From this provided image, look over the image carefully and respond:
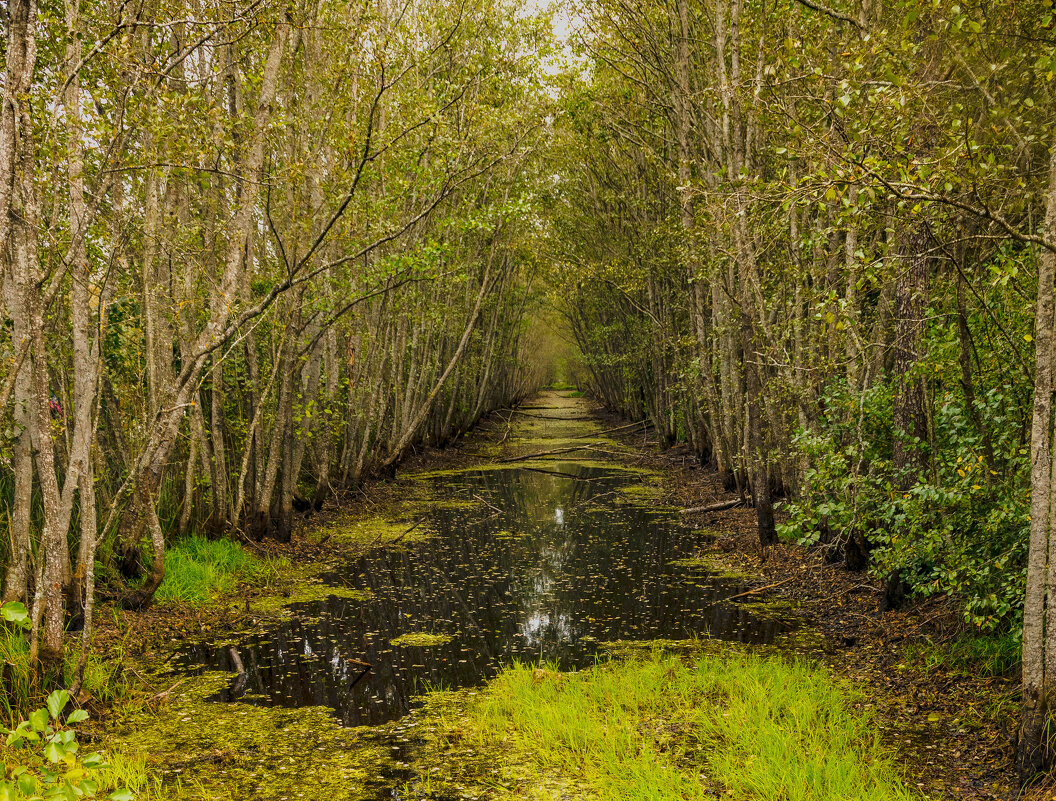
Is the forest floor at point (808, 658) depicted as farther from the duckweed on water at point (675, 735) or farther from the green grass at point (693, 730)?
the green grass at point (693, 730)

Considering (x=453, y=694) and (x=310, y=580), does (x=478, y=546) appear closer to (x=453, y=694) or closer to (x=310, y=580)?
(x=310, y=580)

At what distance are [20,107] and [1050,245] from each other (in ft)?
21.5

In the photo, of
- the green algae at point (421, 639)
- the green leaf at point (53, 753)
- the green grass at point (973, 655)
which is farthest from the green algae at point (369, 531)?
the green leaf at point (53, 753)

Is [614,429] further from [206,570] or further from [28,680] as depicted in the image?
[28,680]

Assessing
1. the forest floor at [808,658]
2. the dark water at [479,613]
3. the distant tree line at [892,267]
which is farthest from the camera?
the dark water at [479,613]

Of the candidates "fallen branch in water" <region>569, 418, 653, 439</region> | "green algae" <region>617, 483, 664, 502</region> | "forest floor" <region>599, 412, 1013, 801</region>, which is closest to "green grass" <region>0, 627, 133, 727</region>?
"forest floor" <region>599, 412, 1013, 801</region>

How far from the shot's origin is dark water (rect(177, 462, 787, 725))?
24.2 feet

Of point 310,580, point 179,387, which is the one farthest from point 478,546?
point 179,387

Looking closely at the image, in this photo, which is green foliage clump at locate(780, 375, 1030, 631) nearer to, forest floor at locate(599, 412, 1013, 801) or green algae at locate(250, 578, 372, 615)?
forest floor at locate(599, 412, 1013, 801)

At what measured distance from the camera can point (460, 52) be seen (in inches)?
665

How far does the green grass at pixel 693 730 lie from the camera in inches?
195

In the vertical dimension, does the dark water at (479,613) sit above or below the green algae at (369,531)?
below

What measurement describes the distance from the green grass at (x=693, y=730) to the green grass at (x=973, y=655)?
100cm

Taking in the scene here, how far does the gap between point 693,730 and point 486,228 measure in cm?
848
